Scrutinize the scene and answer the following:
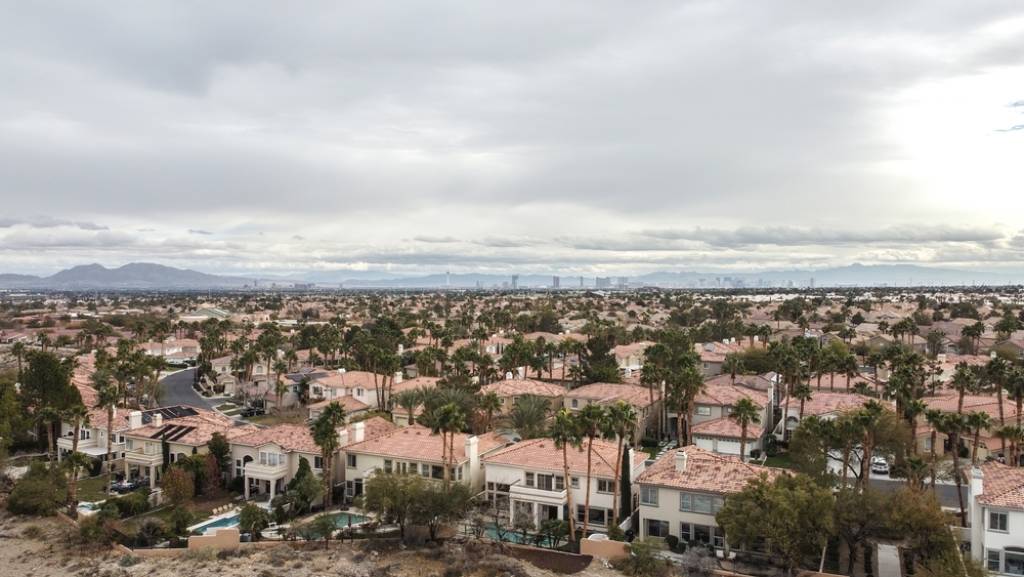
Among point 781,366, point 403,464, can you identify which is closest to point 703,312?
point 781,366

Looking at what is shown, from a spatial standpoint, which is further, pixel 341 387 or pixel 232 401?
pixel 232 401

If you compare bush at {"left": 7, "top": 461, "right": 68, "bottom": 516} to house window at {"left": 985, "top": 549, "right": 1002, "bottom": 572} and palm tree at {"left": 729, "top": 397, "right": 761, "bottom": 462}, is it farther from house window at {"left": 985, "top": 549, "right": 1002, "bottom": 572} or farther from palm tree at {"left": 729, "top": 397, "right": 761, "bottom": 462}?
house window at {"left": 985, "top": 549, "right": 1002, "bottom": 572}

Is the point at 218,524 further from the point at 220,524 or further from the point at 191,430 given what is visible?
the point at 191,430

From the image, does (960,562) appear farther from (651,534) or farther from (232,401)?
(232,401)

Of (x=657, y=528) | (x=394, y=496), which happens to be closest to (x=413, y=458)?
(x=394, y=496)

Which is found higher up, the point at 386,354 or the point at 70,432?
the point at 386,354

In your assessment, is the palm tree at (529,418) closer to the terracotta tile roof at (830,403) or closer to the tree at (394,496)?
the tree at (394,496)
